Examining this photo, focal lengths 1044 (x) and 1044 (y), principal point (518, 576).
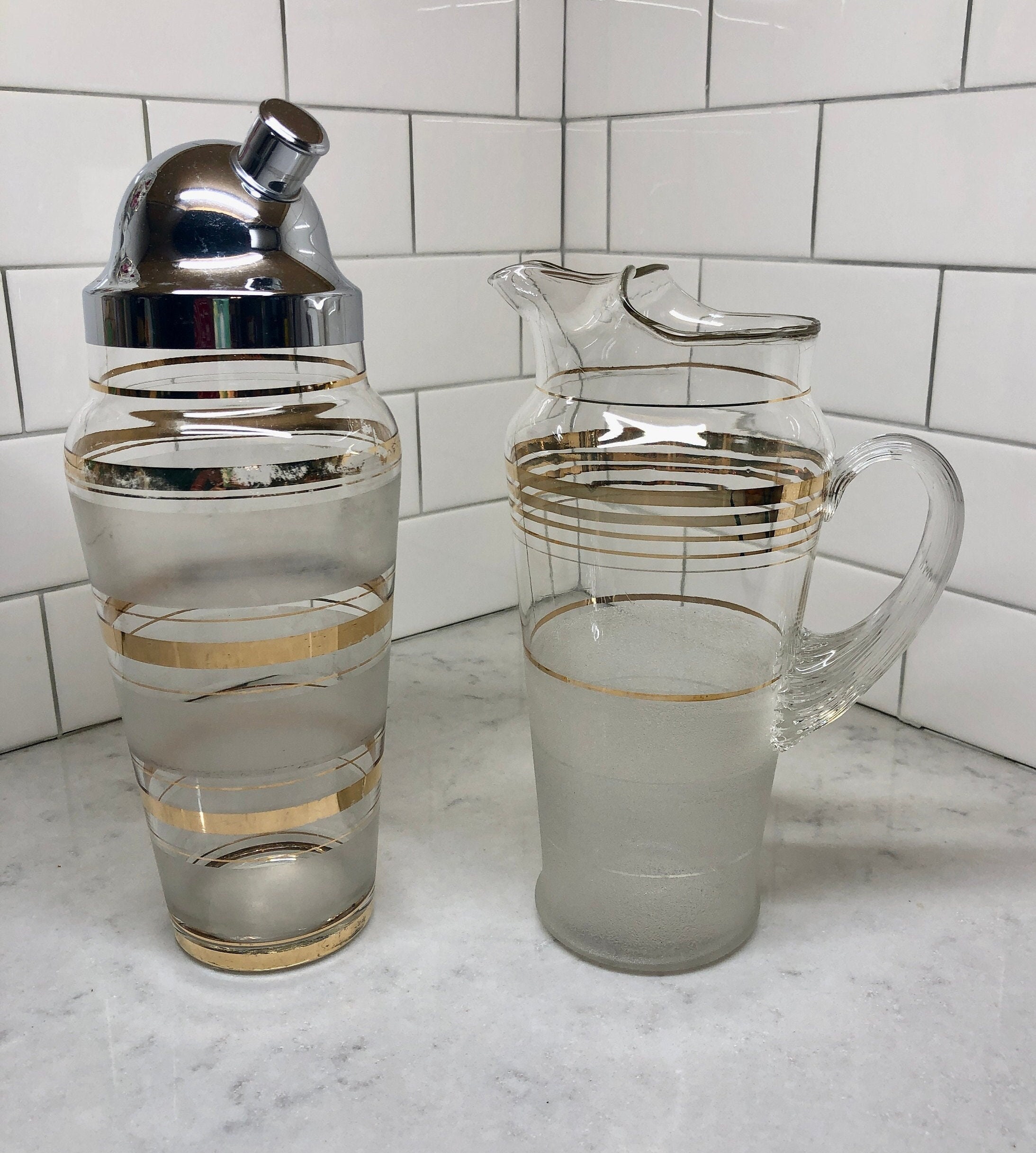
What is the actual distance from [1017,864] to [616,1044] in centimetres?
26

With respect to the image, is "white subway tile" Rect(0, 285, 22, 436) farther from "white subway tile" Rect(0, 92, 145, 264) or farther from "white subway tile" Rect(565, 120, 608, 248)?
"white subway tile" Rect(565, 120, 608, 248)

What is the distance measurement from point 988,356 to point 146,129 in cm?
53

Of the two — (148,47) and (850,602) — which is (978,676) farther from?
(148,47)

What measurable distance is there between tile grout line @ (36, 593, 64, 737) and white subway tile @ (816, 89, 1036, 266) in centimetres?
56

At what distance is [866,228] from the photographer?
26.0 inches

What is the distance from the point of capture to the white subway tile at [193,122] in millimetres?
643

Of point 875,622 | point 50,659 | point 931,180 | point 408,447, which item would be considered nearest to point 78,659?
point 50,659

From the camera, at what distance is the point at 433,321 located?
805 millimetres

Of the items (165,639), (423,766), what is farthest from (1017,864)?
(165,639)

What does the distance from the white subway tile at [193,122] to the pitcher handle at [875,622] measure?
0.44 m

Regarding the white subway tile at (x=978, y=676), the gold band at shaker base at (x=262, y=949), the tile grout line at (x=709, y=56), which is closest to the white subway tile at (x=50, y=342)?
the gold band at shaker base at (x=262, y=949)

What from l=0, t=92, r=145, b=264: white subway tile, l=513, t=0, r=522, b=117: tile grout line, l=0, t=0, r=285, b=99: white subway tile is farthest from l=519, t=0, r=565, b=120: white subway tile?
l=0, t=92, r=145, b=264: white subway tile

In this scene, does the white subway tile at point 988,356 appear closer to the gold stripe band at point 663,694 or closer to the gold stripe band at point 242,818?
the gold stripe band at point 663,694

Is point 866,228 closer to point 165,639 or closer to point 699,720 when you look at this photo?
point 699,720
